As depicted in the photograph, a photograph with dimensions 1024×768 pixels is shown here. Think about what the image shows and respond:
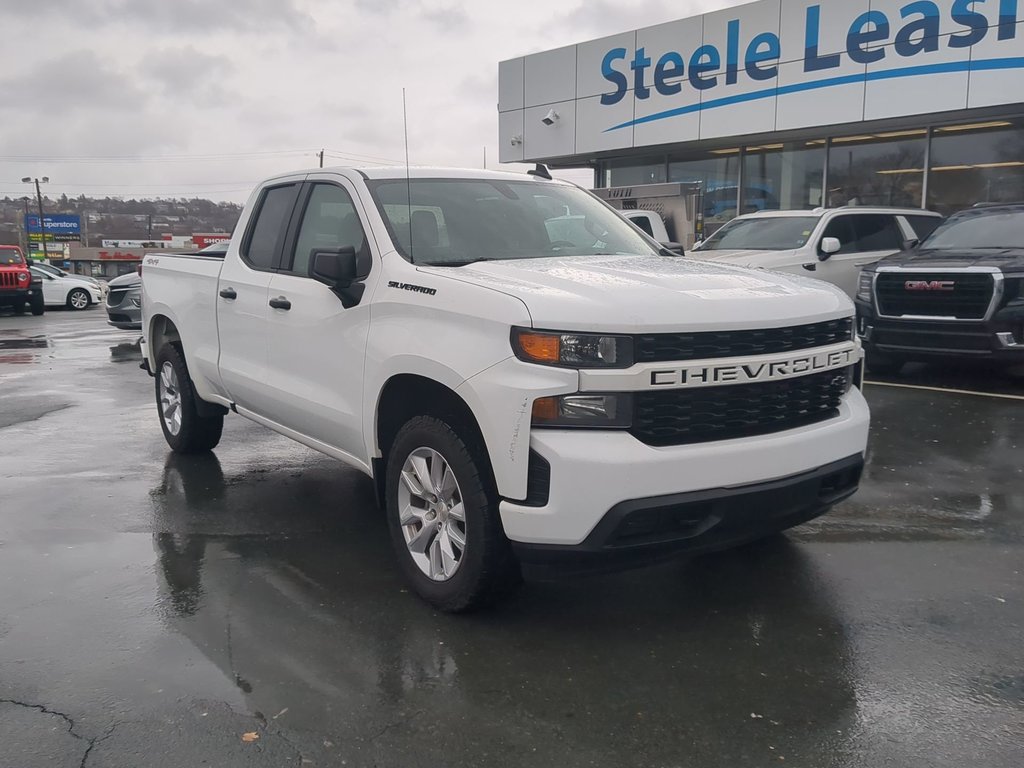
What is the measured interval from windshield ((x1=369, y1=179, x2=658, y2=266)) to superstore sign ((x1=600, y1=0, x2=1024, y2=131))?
491 inches

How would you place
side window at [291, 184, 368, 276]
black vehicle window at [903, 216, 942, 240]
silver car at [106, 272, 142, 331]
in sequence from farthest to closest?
1. silver car at [106, 272, 142, 331]
2. black vehicle window at [903, 216, 942, 240]
3. side window at [291, 184, 368, 276]

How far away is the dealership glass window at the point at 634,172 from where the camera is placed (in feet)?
69.6

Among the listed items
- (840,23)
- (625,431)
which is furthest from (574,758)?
(840,23)

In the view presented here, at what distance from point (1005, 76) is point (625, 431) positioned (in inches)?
564

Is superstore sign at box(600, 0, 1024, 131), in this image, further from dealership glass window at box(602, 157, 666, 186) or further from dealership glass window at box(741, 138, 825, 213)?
dealership glass window at box(741, 138, 825, 213)

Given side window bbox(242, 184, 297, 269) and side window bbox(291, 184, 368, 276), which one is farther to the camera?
side window bbox(242, 184, 297, 269)

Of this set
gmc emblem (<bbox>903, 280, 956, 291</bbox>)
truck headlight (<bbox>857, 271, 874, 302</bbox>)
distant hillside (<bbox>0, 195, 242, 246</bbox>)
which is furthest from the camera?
distant hillside (<bbox>0, 195, 242, 246</bbox>)

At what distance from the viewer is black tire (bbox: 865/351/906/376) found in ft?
33.7

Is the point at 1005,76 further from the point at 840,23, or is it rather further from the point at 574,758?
the point at 574,758

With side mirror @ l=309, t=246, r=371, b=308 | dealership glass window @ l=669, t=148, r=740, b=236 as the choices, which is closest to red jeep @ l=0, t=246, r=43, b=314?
dealership glass window @ l=669, t=148, r=740, b=236

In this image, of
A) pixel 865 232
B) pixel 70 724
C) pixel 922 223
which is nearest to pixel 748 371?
pixel 70 724

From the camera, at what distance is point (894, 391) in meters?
8.98

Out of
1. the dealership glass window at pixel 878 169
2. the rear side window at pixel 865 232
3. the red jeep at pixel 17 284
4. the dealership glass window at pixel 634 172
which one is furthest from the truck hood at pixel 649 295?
the red jeep at pixel 17 284

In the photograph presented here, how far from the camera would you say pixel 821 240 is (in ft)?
36.3
